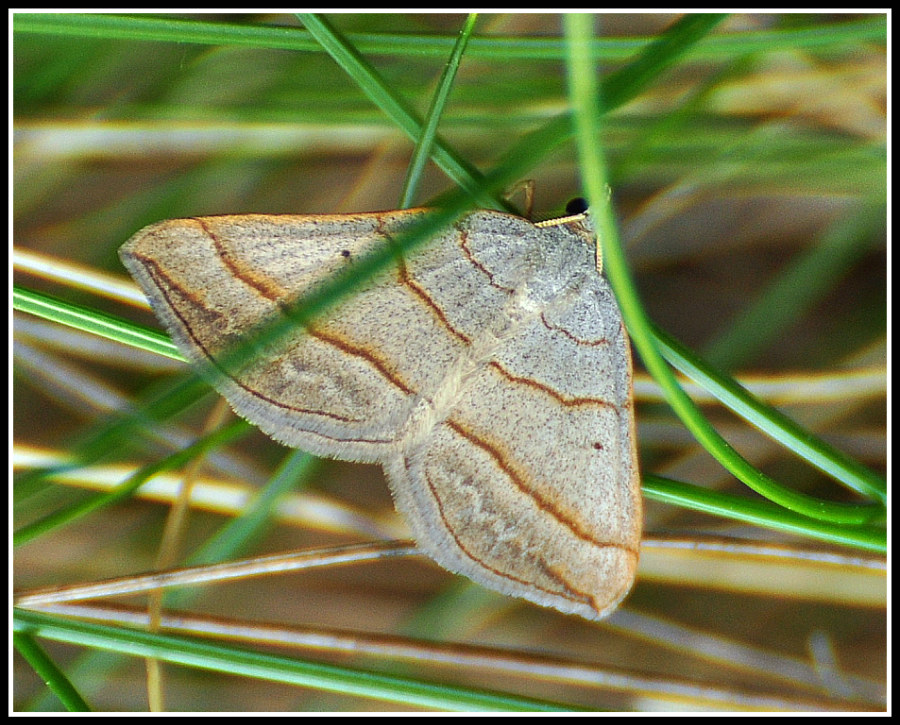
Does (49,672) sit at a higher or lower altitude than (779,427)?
lower

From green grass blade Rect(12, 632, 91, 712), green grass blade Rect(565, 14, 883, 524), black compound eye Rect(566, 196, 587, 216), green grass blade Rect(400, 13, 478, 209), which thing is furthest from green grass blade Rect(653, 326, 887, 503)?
green grass blade Rect(12, 632, 91, 712)

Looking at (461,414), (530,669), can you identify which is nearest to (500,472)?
(461,414)

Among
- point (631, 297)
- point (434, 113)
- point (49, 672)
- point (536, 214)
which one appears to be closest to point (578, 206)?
point (536, 214)

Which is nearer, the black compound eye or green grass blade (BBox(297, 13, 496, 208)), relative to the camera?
green grass blade (BBox(297, 13, 496, 208))

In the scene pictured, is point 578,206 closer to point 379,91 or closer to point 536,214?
point 536,214

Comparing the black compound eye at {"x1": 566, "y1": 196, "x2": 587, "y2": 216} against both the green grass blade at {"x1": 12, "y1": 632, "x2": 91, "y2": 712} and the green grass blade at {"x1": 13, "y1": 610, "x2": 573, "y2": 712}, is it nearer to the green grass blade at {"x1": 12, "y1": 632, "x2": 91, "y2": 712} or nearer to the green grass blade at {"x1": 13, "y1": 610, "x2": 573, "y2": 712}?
the green grass blade at {"x1": 13, "y1": 610, "x2": 573, "y2": 712}

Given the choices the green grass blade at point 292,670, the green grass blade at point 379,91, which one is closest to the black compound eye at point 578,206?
the green grass blade at point 379,91

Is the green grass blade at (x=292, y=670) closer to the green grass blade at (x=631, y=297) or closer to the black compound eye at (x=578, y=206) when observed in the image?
the green grass blade at (x=631, y=297)

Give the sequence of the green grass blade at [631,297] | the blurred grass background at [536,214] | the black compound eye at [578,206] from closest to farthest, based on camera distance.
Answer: the green grass blade at [631,297] → the black compound eye at [578,206] → the blurred grass background at [536,214]

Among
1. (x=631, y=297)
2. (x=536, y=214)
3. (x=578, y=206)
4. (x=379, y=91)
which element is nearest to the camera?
(x=631, y=297)
